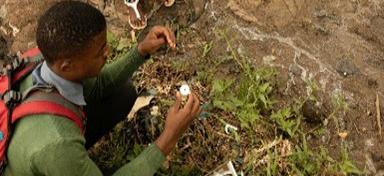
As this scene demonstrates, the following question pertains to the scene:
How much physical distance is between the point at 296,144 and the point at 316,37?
0.84 meters

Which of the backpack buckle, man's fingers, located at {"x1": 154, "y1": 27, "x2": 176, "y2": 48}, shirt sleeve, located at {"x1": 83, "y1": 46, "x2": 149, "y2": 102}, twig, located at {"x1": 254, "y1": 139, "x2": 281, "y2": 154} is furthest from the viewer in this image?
twig, located at {"x1": 254, "y1": 139, "x2": 281, "y2": 154}

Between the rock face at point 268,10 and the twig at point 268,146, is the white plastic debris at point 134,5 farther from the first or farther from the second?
Answer: the twig at point 268,146

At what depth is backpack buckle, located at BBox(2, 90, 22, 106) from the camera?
79.9 inches

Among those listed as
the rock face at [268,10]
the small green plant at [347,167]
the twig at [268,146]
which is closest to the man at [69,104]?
the twig at [268,146]

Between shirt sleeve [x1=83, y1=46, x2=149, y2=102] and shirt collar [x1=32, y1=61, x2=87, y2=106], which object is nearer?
shirt collar [x1=32, y1=61, x2=87, y2=106]

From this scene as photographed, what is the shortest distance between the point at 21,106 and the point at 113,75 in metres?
0.77

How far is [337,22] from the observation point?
11.9 ft

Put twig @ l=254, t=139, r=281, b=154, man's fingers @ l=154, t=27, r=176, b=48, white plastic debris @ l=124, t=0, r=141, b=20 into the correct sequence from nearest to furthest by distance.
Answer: man's fingers @ l=154, t=27, r=176, b=48 < twig @ l=254, t=139, r=281, b=154 < white plastic debris @ l=124, t=0, r=141, b=20

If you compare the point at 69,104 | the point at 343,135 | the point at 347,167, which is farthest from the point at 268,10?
the point at 69,104

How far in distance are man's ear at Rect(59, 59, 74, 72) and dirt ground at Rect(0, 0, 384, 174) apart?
162 cm

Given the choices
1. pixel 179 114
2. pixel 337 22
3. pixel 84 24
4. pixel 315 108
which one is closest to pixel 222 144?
pixel 315 108

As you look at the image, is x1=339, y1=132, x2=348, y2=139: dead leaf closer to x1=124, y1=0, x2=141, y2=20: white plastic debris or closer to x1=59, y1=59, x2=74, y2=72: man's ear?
x1=124, y1=0, x2=141, y2=20: white plastic debris

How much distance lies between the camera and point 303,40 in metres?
3.56

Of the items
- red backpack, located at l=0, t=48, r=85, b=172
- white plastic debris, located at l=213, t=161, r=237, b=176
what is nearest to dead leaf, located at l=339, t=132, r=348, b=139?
white plastic debris, located at l=213, t=161, r=237, b=176
